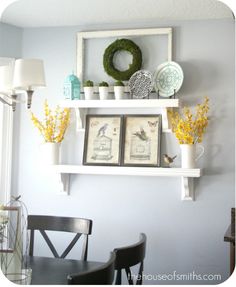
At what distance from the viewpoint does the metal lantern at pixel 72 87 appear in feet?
11.7

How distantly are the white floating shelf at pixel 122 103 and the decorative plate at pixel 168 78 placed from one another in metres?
0.13

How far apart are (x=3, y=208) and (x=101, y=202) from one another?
158cm

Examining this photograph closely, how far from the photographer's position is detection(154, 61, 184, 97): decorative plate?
3416 mm

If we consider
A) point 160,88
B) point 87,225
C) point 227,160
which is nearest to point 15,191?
point 87,225

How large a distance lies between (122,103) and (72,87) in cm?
44

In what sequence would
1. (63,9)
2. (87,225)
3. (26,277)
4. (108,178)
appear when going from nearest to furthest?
(26,277), (87,225), (63,9), (108,178)

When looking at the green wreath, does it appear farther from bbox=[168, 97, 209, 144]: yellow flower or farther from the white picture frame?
bbox=[168, 97, 209, 144]: yellow flower

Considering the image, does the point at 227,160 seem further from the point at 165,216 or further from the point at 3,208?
the point at 3,208

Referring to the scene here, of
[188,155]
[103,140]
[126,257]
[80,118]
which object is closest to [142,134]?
[103,140]

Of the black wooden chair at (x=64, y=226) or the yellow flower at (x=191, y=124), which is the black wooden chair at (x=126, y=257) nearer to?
the black wooden chair at (x=64, y=226)

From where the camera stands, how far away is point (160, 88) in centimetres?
347

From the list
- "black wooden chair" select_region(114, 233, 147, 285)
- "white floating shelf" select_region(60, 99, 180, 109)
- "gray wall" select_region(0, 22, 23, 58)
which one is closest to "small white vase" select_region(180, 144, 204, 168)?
"white floating shelf" select_region(60, 99, 180, 109)

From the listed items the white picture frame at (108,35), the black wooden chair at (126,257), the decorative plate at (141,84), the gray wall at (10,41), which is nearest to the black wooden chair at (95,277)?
the black wooden chair at (126,257)

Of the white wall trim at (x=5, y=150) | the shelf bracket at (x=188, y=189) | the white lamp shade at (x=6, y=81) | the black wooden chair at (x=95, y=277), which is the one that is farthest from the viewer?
the white wall trim at (x=5, y=150)
